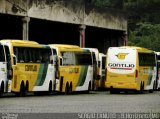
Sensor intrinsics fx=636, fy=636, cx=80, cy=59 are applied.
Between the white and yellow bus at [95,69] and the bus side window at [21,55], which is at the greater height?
the bus side window at [21,55]

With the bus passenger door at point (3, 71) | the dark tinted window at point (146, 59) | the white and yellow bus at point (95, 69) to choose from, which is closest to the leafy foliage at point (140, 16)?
the dark tinted window at point (146, 59)

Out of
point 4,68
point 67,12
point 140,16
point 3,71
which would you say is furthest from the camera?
point 140,16

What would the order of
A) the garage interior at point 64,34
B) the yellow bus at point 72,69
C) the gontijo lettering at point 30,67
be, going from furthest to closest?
1. the garage interior at point 64,34
2. the yellow bus at point 72,69
3. the gontijo lettering at point 30,67

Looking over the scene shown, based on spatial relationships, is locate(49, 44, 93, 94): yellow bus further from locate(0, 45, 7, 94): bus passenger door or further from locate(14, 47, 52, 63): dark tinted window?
locate(0, 45, 7, 94): bus passenger door

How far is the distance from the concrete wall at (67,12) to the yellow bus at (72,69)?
4.76 metres

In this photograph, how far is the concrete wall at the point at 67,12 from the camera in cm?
3906

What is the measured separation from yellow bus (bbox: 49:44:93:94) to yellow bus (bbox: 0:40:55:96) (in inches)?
36.0

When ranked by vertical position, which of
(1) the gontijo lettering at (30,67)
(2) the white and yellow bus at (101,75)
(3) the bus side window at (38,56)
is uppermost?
(3) the bus side window at (38,56)

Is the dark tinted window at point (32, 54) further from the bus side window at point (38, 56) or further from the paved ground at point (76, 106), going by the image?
the paved ground at point (76, 106)

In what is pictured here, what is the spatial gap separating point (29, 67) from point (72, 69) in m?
Result: 5.12

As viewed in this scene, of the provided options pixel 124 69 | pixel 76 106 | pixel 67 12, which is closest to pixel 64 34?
pixel 67 12

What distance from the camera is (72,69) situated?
3603 centimetres

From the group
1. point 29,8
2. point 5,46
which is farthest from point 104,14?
point 5,46

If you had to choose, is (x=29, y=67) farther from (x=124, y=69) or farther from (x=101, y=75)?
(x=101, y=75)
